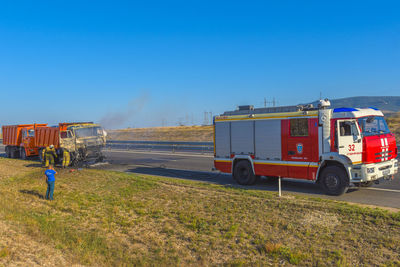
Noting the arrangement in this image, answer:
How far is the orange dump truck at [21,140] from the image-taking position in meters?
26.3

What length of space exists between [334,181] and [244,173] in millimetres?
3782

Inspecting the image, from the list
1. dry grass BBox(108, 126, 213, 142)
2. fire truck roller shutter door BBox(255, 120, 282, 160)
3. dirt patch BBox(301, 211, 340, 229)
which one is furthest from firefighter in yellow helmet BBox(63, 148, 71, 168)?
dry grass BBox(108, 126, 213, 142)

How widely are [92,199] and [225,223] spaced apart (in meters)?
5.54

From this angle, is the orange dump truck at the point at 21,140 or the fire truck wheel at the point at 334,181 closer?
the fire truck wheel at the point at 334,181

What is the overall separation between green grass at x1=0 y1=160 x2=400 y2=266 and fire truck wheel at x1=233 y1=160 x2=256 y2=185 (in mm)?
1354

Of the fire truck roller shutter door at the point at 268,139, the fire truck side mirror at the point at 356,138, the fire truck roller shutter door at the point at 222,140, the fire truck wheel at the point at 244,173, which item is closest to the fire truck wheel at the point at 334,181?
the fire truck side mirror at the point at 356,138

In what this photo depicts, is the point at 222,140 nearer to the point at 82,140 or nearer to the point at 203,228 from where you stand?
the point at 203,228

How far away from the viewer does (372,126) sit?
11484 millimetres

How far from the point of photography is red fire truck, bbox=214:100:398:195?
1107 cm

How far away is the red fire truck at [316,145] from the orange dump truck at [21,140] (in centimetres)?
1770

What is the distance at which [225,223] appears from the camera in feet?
30.1

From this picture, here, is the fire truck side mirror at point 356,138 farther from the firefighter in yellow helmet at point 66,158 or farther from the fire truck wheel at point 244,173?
the firefighter in yellow helmet at point 66,158

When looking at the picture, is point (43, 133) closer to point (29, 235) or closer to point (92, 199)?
point (92, 199)

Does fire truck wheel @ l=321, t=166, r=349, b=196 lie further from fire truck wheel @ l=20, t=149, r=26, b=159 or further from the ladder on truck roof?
fire truck wheel @ l=20, t=149, r=26, b=159
